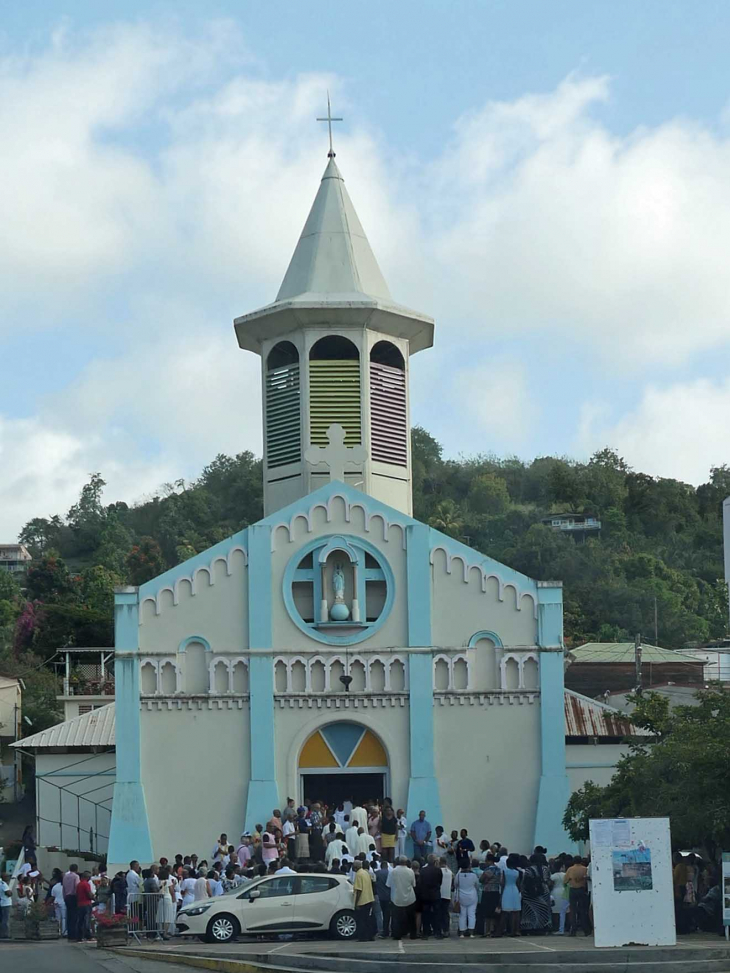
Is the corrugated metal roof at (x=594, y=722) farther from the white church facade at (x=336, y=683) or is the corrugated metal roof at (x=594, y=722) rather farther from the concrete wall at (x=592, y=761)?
the white church facade at (x=336, y=683)

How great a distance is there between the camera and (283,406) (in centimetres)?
4109

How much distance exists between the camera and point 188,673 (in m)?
37.2

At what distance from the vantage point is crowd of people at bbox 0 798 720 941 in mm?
26969

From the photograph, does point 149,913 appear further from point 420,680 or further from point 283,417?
point 283,417

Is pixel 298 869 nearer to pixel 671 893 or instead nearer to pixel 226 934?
pixel 226 934

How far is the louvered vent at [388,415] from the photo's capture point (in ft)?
134

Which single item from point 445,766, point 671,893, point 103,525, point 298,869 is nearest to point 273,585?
point 445,766

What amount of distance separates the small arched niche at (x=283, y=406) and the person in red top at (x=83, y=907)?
1366cm

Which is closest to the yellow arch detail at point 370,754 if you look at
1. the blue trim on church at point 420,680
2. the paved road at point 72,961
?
the blue trim on church at point 420,680

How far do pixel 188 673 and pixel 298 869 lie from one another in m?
7.76

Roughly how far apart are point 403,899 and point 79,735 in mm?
17439

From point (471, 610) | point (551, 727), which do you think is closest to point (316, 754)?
point (471, 610)

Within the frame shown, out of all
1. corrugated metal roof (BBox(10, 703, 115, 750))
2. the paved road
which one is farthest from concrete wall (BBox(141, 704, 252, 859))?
the paved road

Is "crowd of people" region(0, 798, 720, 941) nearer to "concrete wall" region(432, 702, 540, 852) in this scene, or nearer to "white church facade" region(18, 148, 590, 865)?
"white church facade" region(18, 148, 590, 865)
